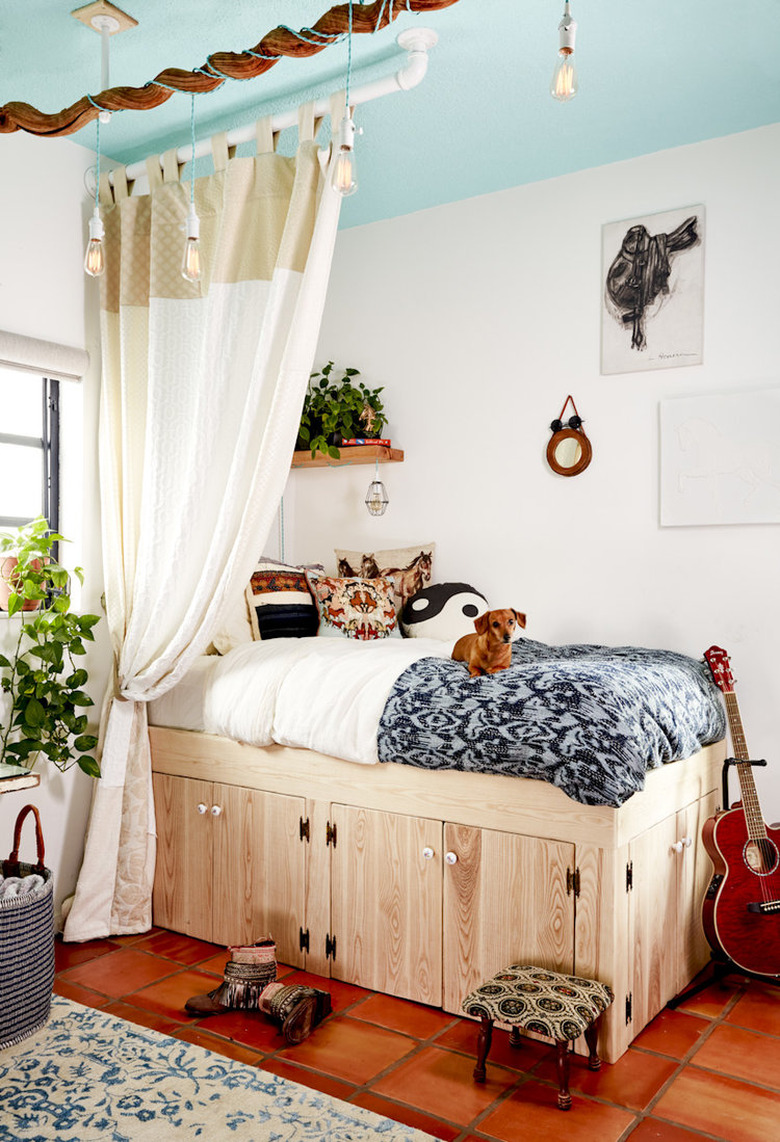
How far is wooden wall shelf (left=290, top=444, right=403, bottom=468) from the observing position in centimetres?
378

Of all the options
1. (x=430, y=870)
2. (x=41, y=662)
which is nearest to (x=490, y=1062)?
(x=430, y=870)

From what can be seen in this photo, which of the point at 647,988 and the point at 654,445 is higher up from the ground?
the point at 654,445

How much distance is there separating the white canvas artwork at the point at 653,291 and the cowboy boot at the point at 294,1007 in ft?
7.71

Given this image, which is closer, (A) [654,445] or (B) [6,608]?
(B) [6,608]

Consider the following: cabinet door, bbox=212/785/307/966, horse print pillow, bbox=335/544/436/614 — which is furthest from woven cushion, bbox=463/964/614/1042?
horse print pillow, bbox=335/544/436/614

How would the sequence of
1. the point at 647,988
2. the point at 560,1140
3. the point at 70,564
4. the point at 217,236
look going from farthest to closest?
the point at 70,564
the point at 217,236
the point at 647,988
the point at 560,1140

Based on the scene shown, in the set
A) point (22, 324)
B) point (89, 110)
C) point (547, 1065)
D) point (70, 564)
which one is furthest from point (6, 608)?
point (547, 1065)

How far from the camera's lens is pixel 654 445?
130 inches

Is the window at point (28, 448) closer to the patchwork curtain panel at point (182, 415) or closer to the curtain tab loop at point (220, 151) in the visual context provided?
the patchwork curtain panel at point (182, 415)

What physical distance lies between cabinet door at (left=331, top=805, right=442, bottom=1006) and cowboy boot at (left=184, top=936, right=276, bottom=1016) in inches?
10.1

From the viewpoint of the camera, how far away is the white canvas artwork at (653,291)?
320 cm

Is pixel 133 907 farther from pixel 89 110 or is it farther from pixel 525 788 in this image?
pixel 89 110

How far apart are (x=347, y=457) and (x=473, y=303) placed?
0.82 m

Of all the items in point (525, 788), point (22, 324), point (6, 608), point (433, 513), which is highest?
point (22, 324)
